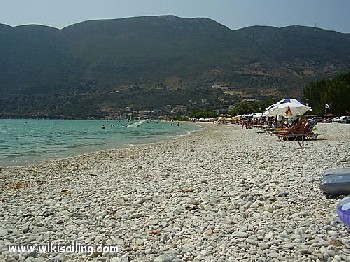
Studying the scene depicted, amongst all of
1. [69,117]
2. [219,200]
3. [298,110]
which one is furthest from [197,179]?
[69,117]

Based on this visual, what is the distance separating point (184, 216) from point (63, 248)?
194cm

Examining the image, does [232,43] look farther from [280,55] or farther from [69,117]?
[69,117]

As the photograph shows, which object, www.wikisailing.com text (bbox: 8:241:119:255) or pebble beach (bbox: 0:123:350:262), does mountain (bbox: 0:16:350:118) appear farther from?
www.wikisailing.com text (bbox: 8:241:119:255)

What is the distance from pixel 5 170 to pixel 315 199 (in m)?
10.8

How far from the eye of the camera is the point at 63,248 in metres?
5.24

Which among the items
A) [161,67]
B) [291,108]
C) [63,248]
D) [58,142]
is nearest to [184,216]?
[63,248]

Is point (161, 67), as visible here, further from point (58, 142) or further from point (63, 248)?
point (63, 248)

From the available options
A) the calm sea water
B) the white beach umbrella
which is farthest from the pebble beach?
the white beach umbrella

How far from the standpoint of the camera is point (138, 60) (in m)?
157

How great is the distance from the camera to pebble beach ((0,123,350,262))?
491 centimetres

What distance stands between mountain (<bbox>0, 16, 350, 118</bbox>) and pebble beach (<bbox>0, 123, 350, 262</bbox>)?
10145 cm

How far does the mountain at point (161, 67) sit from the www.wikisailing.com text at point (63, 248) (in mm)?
105777

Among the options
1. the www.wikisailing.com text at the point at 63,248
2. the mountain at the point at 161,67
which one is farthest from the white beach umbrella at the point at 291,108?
the mountain at the point at 161,67

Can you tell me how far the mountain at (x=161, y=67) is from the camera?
127 m
